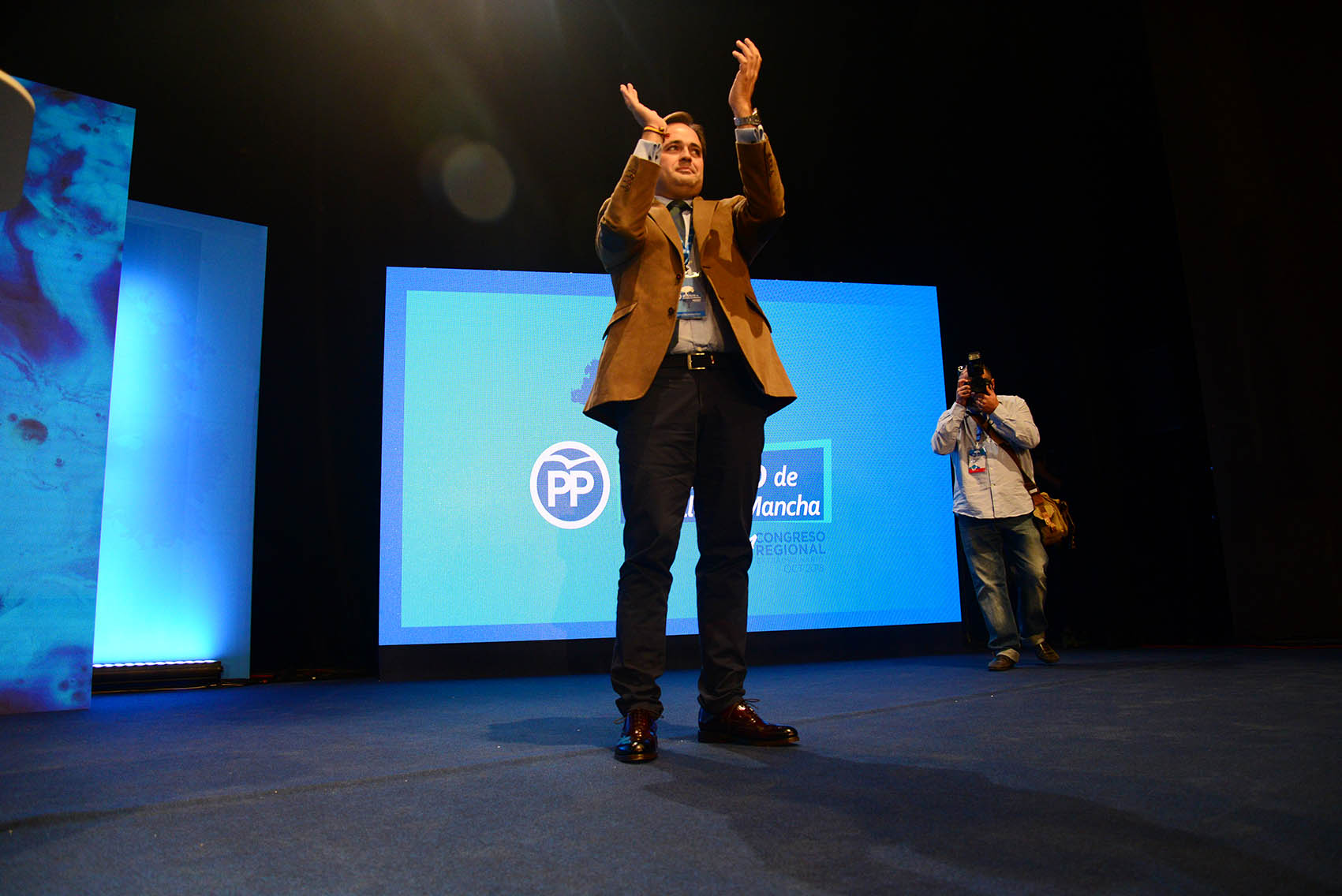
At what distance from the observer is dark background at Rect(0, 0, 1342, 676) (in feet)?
12.9

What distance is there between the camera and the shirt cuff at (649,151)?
182 cm

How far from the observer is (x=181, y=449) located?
3797mm

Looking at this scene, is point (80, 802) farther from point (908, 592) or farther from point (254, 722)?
A: point (908, 592)

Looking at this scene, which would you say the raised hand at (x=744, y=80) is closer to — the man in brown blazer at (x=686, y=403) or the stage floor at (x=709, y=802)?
the man in brown blazer at (x=686, y=403)

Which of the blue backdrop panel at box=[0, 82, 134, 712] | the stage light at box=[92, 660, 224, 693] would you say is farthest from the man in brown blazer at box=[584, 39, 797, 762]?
the stage light at box=[92, 660, 224, 693]

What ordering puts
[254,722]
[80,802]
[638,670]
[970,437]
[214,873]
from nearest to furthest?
[214,873] → [80,802] → [638,670] → [254,722] → [970,437]

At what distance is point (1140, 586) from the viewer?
4.47 m

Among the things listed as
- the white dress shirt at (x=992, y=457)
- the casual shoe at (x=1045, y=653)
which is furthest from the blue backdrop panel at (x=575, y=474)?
the casual shoe at (x=1045, y=653)

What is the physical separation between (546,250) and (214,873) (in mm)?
3647

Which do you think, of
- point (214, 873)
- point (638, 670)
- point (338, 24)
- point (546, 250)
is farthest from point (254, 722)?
point (338, 24)

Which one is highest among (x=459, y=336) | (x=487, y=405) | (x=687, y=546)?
(x=459, y=336)

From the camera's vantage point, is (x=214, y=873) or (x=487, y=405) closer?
(x=214, y=873)

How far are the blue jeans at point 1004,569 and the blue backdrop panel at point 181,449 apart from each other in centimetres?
331

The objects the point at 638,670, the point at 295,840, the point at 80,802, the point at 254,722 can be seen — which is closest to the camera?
the point at 295,840
